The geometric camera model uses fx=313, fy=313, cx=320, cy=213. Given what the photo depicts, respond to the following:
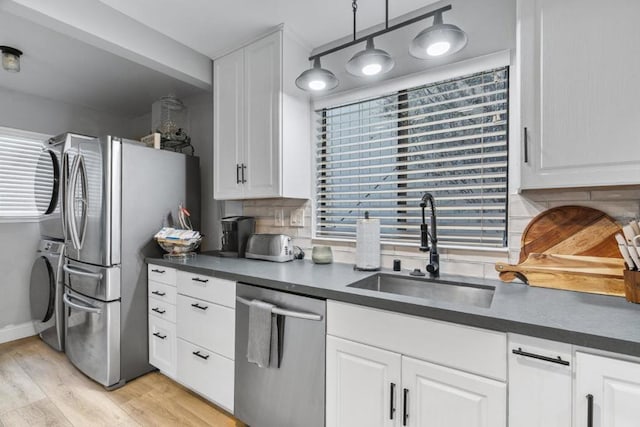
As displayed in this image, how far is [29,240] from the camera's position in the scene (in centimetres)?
314

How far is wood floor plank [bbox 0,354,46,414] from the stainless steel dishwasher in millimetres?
1508

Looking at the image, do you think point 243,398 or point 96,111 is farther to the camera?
point 96,111

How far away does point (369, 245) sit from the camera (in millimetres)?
1899

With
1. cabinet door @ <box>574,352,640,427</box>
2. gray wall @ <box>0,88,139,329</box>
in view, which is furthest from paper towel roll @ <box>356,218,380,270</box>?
gray wall @ <box>0,88,139,329</box>

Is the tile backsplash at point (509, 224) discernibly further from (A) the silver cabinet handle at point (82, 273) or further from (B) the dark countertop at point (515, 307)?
(A) the silver cabinet handle at point (82, 273)

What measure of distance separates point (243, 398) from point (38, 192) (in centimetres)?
305

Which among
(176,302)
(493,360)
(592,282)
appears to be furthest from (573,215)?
(176,302)

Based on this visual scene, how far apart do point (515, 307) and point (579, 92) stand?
87cm

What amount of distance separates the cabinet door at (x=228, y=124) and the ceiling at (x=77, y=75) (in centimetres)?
53

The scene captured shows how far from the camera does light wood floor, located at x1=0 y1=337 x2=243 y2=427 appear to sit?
1852 millimetres

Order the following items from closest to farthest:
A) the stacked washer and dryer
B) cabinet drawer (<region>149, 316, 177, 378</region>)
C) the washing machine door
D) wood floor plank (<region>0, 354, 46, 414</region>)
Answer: wood floor plank (<region>0, 354, 46, 414</region>) → cabinet drawer (<region>149, 316, 177, 378</region>) → the stacked washer and dryer → the washing machine door

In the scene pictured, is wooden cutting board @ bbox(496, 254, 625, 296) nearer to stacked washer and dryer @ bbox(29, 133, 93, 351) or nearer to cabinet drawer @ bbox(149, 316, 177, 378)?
cabinet drawer @ bbox(149, 316, 177, 378)

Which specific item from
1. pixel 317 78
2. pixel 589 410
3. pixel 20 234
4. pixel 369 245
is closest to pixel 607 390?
pixel 589 410

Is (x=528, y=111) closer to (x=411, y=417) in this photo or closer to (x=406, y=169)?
(x=406, y=169)
